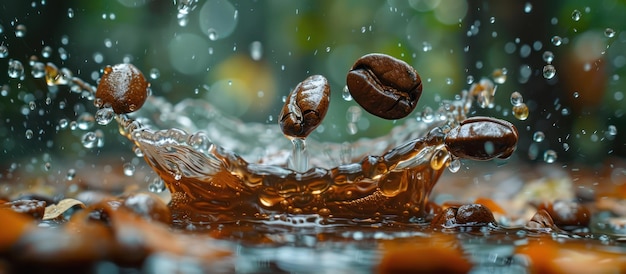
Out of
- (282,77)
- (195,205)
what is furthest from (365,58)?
(282,77)

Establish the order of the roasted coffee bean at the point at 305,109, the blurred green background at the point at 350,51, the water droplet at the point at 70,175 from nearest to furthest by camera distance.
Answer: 1. the roasted coffee bean at the point at 305,109
2. the water droplet at the point at 70,175
3. the blurred green background at the point at 350,51

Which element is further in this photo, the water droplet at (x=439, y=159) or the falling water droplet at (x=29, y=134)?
the falling water droplet at (x=29, y=134)

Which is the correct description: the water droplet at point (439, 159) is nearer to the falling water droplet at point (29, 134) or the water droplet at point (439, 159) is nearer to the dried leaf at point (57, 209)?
the dried leaf at point (57, 209)

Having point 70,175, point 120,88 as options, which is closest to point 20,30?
point 70,175

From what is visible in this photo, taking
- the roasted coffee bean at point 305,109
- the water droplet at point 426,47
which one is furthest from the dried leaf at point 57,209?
the water droplet at point 426,47

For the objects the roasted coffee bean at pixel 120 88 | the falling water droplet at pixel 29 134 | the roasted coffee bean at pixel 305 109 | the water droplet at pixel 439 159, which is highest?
the falling water droplet at pixel 29 134

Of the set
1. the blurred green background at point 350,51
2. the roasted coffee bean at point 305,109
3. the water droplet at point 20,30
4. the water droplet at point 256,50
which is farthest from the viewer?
the water droplet at point 256,50

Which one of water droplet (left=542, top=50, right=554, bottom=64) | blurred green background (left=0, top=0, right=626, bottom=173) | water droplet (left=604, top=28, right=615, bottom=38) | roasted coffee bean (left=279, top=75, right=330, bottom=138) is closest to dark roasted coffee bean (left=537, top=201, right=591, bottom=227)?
roasted coffee bean (left=279, top=75, right=330, bottom=138)
